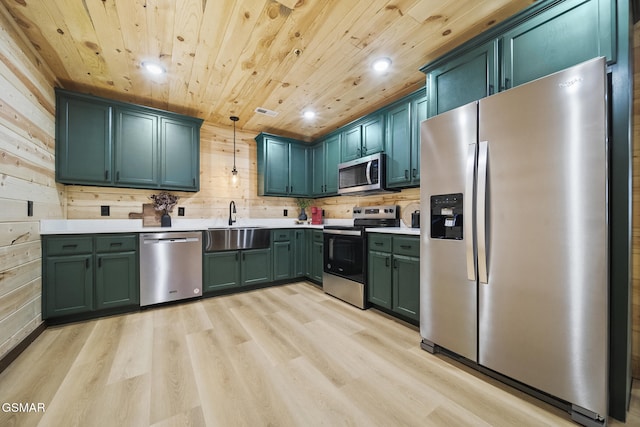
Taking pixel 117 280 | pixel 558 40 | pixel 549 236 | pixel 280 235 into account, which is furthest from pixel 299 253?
pixel 558 40

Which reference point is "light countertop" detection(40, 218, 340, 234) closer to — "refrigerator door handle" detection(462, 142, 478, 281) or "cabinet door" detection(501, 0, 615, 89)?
"refrigerator door handle" detection(462, 142, 478, 281)

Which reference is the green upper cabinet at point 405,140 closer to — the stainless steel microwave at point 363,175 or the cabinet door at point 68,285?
the stainless steel microwave at point 363,175

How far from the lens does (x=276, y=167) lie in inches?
165

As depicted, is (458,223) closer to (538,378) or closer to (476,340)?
(476,340)

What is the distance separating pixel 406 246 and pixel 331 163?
2040mm

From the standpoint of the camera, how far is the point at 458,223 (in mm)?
1808

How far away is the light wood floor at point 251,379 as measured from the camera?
4.49 feet

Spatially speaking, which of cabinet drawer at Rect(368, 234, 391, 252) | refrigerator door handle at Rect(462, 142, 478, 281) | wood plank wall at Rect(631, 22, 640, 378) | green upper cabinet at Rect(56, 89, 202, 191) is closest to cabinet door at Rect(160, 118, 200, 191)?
green upper cabinet at Rect(56, 89, 202, 191)

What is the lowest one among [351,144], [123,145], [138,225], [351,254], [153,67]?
[351,254]

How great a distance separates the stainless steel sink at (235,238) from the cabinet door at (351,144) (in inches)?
61.7

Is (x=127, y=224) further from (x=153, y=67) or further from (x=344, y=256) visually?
(x=344, y=256)

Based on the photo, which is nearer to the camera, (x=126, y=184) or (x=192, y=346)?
(x=192, y=346)

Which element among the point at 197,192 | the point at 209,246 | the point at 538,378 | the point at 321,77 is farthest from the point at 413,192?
the point at 197,192

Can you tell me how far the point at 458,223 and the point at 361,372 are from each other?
1.22m
